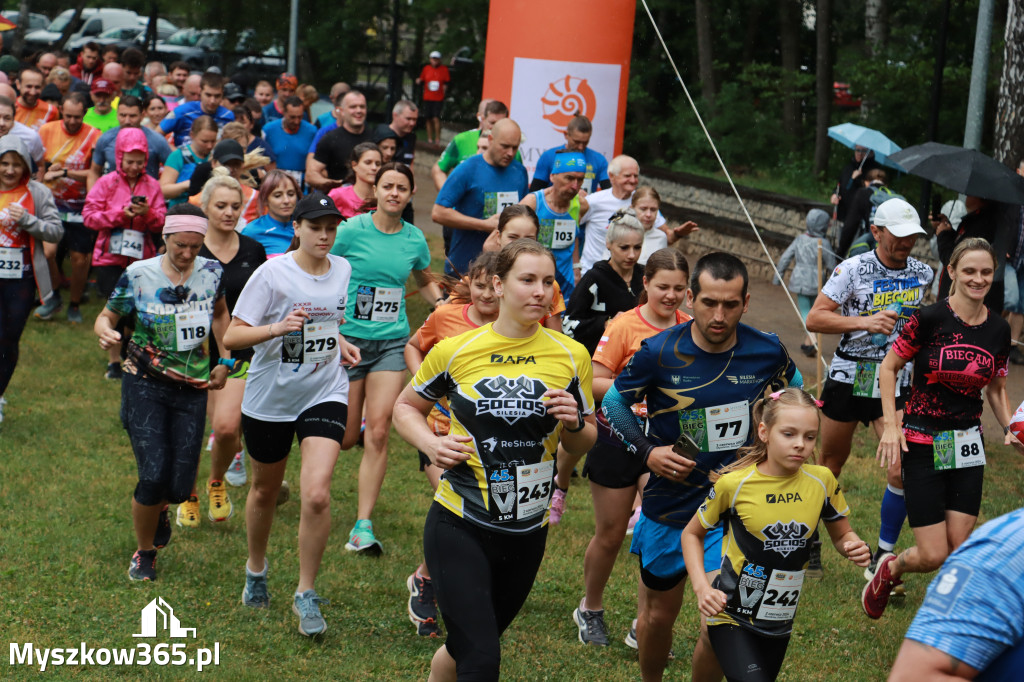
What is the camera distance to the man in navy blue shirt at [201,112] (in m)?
12.5

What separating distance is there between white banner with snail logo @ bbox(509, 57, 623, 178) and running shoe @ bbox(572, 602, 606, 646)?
22.8 ft

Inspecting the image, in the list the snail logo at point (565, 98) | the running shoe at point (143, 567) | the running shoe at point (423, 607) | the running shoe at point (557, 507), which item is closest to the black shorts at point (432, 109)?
the snail logo at point (565, 98)

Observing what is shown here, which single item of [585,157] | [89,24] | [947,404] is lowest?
[947,404]

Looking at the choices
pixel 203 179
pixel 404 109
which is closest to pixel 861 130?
pixel 404 109

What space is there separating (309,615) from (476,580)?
5.62 feet

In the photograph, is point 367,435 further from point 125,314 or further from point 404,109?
point 404,109

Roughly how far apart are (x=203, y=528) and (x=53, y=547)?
2.87 feet

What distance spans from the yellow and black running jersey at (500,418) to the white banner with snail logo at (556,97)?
26.2 ft

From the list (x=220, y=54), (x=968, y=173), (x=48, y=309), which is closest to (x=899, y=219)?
(x=968, y=173)

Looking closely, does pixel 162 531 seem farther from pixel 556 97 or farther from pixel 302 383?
pixel 556 97

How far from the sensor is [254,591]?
19.6 ft

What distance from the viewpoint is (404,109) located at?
11.7 metres

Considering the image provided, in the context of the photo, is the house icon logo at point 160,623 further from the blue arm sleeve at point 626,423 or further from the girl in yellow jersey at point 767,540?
the girl in yellow jersey at point 767,540

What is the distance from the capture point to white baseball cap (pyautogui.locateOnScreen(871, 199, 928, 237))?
20.4 ft
